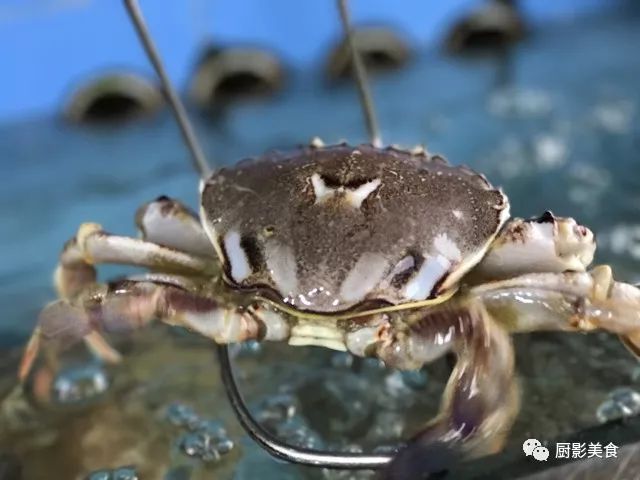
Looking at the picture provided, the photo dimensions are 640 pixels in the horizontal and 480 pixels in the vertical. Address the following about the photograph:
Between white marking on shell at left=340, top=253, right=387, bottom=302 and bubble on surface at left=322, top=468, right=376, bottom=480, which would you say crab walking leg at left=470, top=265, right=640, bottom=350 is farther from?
bubble on surface at left=322, top=468, right=376, bottom=480

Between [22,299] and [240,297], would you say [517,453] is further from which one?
[22,299]

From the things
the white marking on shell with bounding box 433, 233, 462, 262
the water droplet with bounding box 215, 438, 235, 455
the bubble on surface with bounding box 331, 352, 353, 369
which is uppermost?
the white marking on shell with bounding box 433, 233, 462, 262

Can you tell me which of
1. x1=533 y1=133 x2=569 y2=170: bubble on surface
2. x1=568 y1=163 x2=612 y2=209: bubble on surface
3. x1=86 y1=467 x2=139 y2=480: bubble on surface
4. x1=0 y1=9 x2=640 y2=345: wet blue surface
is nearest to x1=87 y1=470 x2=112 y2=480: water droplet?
x1=86 y1=467 x2=139 y2=480: bubble on surface

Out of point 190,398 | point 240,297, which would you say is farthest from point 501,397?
point 190,398

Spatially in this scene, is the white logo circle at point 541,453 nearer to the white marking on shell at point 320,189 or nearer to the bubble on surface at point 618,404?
the bubble on surface at point 618,404

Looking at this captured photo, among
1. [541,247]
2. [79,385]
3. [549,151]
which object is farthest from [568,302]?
[549,151]

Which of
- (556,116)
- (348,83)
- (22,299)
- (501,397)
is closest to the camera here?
(501,397)
